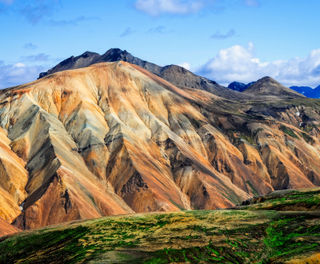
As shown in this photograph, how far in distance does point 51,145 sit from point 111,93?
39.4 m

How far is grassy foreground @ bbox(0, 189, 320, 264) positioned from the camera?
126ft

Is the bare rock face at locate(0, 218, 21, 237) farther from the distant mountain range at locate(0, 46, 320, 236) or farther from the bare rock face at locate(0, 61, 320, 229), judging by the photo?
the bare rock face at locate(0, 61, 320, 229)

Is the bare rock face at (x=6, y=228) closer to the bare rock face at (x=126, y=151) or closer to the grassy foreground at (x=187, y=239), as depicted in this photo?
the bare rock face at (x=126, y=151)

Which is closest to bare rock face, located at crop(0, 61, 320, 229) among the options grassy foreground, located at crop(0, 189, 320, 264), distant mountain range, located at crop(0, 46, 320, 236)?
distant mountain range, located at crop(0, 46, 320, 236)

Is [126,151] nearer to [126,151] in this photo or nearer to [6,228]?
[126,151]

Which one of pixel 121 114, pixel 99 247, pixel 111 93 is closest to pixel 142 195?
pixel 121 114

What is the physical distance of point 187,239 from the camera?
42844 mm

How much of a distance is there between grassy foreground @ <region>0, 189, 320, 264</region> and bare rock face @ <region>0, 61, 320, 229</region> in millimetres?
47842

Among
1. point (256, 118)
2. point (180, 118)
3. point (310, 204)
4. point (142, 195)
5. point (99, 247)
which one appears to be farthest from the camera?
point (256, 118)

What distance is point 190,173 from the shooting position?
430 feet

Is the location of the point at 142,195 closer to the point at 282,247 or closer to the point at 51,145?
the point at 51,145

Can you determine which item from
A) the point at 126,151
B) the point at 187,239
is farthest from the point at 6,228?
the point at 187,239

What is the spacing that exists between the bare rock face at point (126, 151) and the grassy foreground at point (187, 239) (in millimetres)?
47842

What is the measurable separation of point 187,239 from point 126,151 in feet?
277
